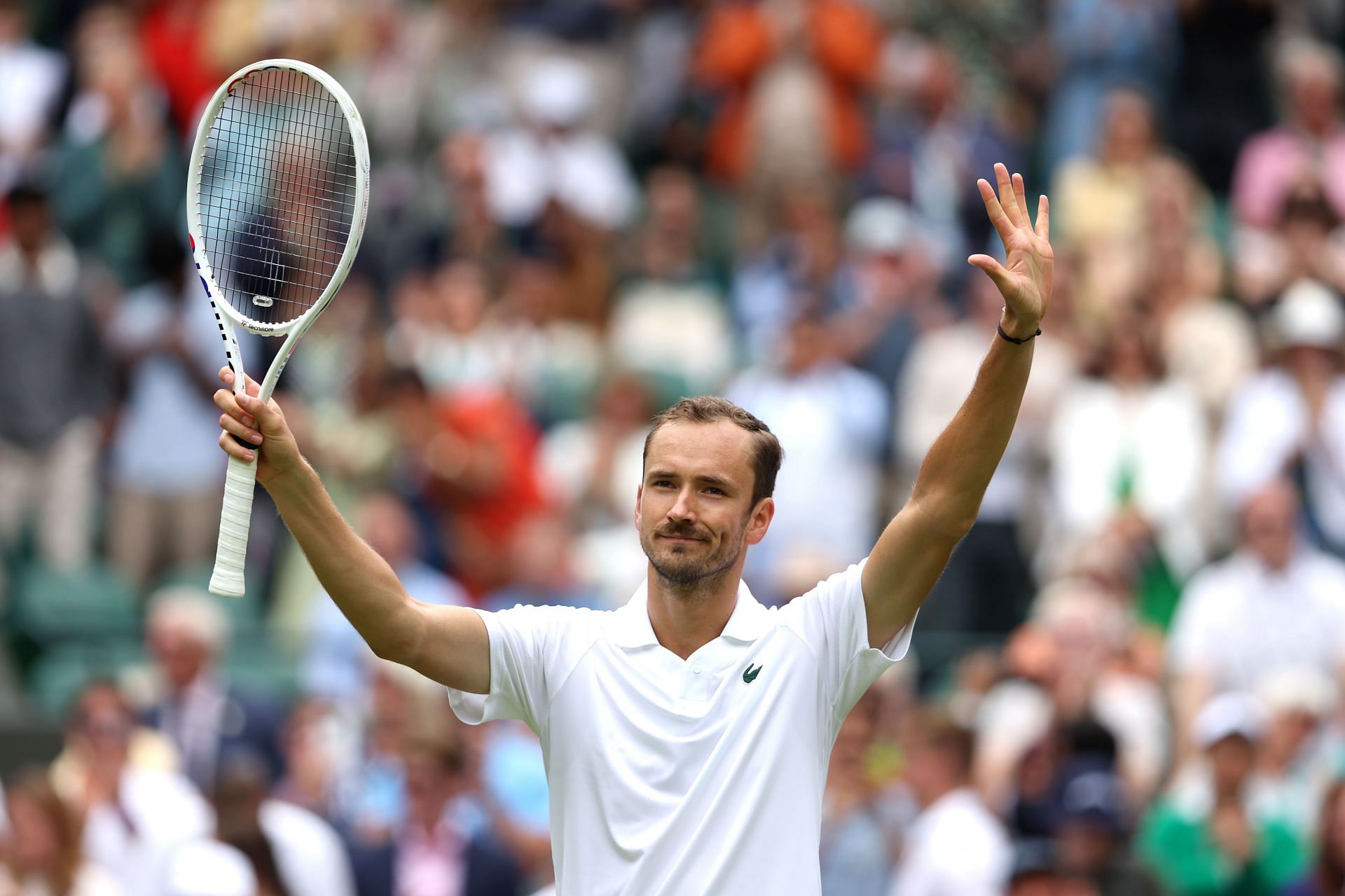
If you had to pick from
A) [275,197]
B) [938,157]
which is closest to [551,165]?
[938,157]

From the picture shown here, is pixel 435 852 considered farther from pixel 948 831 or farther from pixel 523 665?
pixel 523 665

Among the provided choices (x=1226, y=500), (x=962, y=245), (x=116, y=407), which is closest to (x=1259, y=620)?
(x=1226, y=500)

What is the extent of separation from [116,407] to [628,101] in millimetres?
4699

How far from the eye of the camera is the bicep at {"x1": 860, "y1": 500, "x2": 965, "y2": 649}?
4961 mm

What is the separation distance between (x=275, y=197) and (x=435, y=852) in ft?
11.9

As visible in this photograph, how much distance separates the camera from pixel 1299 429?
39.0 ft

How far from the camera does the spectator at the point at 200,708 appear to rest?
418 inches

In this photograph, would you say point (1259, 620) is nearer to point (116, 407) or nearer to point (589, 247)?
point (589, 247)

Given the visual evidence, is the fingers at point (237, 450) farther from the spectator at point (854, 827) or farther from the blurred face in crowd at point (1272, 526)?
the blurred face in crowd at point (1272, 526)

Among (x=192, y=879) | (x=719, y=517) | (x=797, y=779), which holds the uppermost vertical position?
(x=719, y=517)

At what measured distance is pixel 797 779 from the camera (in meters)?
4.96

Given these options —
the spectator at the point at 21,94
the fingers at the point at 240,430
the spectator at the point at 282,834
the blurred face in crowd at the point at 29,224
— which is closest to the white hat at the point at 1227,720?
the spectator at the point at 282,834

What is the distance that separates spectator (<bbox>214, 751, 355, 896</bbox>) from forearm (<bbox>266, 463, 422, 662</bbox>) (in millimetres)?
4085

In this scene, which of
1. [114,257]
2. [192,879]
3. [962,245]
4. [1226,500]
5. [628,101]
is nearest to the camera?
[192,879]
